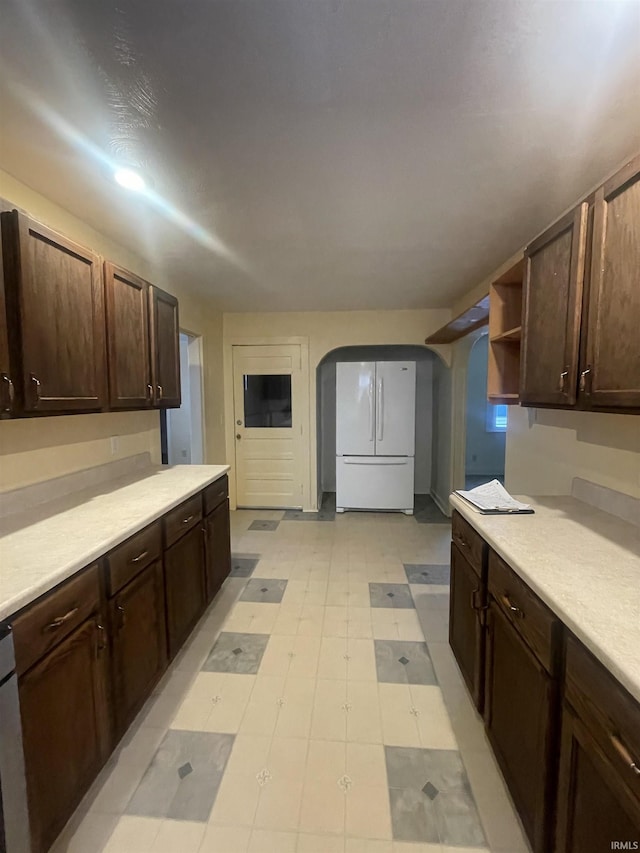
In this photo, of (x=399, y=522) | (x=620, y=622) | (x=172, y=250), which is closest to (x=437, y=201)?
(x=172, y=250)

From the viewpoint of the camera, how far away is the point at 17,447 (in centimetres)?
176

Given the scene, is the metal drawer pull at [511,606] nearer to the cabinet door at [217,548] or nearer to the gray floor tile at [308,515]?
the cabinet door at [217,548]

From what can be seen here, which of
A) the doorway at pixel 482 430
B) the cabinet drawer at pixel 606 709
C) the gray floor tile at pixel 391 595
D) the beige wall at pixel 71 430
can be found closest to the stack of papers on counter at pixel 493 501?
the cabinet drawer at pixel 606 709

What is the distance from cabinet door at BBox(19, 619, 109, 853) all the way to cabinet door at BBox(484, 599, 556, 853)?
1400 mm

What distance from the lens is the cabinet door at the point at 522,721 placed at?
1.05 meters

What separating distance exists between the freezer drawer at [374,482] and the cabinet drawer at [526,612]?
3095 mm

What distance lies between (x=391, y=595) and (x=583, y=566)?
5.63 ft

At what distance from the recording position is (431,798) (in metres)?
1.34

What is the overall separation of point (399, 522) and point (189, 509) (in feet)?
9.18

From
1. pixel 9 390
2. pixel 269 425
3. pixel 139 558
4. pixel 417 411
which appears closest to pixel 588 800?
pixel 139 558

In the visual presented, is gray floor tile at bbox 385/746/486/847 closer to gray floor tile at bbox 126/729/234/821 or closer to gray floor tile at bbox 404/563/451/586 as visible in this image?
gray floor tile at bbox 126/729/234/821

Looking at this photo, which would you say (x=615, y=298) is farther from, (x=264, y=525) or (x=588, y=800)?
(x=264, y=525)

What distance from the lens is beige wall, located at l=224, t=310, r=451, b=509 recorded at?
14.4 ft

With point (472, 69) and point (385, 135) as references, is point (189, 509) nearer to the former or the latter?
point (385, 135)
